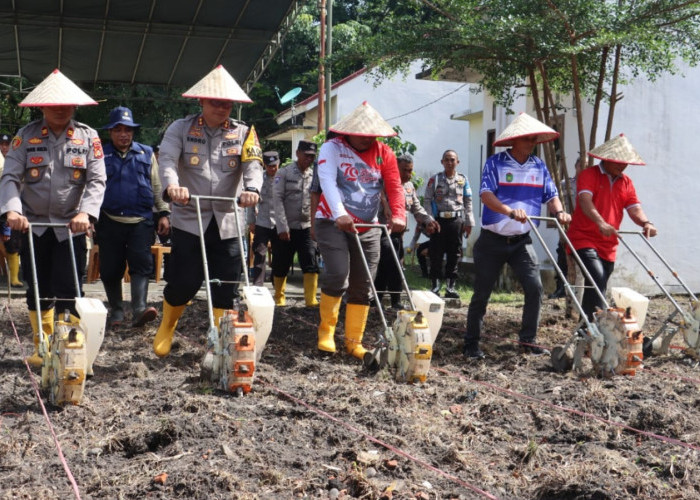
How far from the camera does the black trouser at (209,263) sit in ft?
21.3

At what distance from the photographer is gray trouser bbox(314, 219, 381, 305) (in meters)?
6.80

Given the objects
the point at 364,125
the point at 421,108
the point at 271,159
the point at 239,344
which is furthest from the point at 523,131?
the point at 421,108

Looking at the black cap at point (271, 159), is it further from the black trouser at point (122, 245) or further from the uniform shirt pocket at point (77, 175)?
the uniform shirt pocket at point (77, 175)

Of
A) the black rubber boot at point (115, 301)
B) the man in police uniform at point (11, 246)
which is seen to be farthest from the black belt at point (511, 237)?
the man in police uniform at point (11, 246)

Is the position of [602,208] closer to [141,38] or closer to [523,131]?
[523,131]

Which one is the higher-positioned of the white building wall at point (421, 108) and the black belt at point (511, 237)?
the white building wall at point (421, 108)

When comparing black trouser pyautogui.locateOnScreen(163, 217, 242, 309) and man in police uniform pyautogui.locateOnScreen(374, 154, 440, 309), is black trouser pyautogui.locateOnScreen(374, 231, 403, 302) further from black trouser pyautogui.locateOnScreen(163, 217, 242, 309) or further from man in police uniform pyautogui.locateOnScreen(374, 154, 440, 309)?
black trouser pyautogui.locateOnScreen(163, 217, 242, 309)

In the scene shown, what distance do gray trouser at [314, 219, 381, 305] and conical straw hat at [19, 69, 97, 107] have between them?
6.40 feet

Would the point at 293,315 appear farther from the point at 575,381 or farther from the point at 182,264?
the point at 575,381

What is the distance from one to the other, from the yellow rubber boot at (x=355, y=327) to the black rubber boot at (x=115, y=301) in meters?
2.51

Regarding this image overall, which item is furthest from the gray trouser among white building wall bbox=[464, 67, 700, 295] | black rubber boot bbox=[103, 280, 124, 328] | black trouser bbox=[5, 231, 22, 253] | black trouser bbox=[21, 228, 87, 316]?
white building wall bbox=[464, 67, 700, 295]

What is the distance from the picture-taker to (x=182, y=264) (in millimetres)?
6531

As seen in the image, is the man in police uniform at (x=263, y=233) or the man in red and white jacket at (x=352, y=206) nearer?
the man in red and white jacket at (x=352, y=206)

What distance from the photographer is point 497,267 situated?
7.25m
